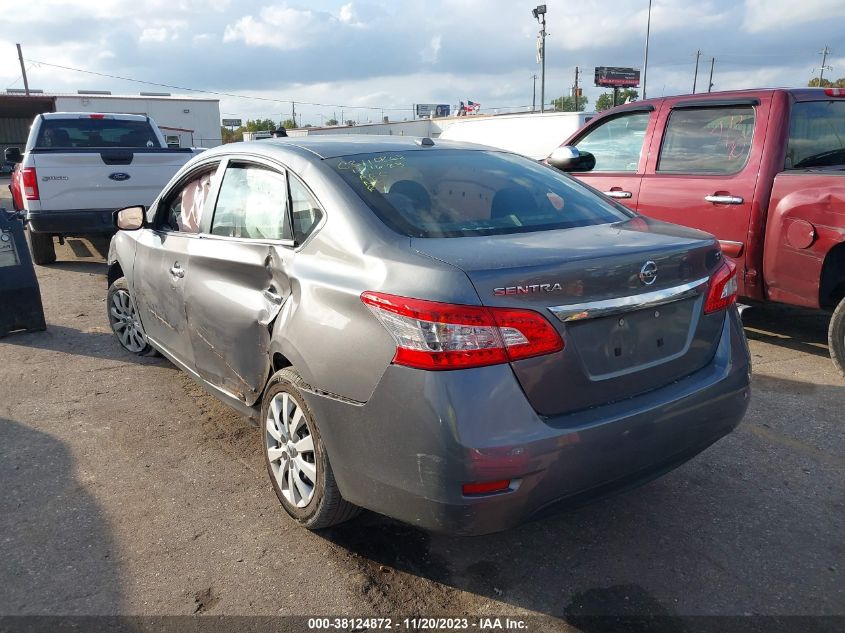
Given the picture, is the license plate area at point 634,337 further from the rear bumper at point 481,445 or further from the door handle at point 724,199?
the door handle at point 724,199

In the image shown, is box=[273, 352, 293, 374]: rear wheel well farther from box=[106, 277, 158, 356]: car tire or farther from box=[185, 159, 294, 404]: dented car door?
box=[106, 277, 158, 356]: car tire

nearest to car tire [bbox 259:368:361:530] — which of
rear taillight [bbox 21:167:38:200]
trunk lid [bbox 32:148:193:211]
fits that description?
trunk lid [bbox 32:148:193:211]

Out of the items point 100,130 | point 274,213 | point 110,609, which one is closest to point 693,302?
point 274,213

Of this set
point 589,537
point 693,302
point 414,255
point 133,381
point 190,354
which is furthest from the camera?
point 133,381

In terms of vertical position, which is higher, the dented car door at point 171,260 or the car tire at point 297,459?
the dented car door at point 171,260

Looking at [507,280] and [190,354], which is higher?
[507,280]

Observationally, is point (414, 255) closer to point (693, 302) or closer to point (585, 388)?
point (585, 388)

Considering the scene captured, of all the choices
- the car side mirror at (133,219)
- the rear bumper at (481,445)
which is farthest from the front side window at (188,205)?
the rear bumper at (481,445)

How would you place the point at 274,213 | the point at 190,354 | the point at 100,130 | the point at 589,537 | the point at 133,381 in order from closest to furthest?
1. the point at 589,537
2. the point at 274,213
3. the point at 190,354
4. the point at 133,381
5. the point at 100,130

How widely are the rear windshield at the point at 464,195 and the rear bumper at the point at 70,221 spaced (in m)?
6.36

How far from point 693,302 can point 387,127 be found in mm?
50360

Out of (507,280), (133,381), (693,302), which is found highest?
(507,280)

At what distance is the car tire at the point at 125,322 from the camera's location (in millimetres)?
5434

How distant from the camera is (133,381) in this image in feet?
16.7
